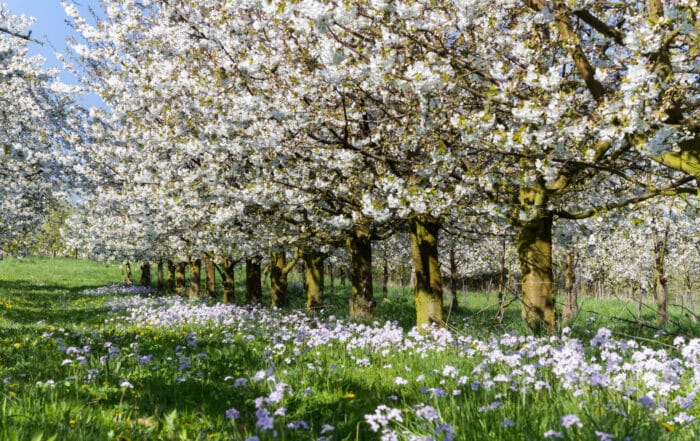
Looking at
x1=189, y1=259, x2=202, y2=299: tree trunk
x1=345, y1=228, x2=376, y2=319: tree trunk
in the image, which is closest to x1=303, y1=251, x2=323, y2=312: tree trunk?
x1=345, y1=228, x2=376, y2=319: tree trunk

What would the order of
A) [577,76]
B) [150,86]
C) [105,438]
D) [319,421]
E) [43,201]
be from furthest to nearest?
[43,201]
[150,86]
[577,76]
[319,421]
[105,438]

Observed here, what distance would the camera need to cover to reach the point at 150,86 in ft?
36.8

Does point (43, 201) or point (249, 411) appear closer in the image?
point (249, 411)

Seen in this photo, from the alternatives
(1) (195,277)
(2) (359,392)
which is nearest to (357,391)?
(2) (359,392)

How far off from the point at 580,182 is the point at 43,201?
2222cm

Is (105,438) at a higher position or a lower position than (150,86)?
lower

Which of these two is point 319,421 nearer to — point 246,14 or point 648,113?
point 648,113

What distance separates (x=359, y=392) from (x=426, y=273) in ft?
18.4

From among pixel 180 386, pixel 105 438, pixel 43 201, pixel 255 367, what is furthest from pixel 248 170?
pixel 43 201

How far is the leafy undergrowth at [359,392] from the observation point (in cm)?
330

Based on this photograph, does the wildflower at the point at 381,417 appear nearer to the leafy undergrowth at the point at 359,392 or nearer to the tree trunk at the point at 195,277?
the leafy undergrowth at the point at 359,392

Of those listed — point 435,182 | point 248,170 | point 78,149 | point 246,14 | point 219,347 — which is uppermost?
point 246,14

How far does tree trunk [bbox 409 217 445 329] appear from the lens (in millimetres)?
10336

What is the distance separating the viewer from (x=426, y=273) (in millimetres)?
10484
